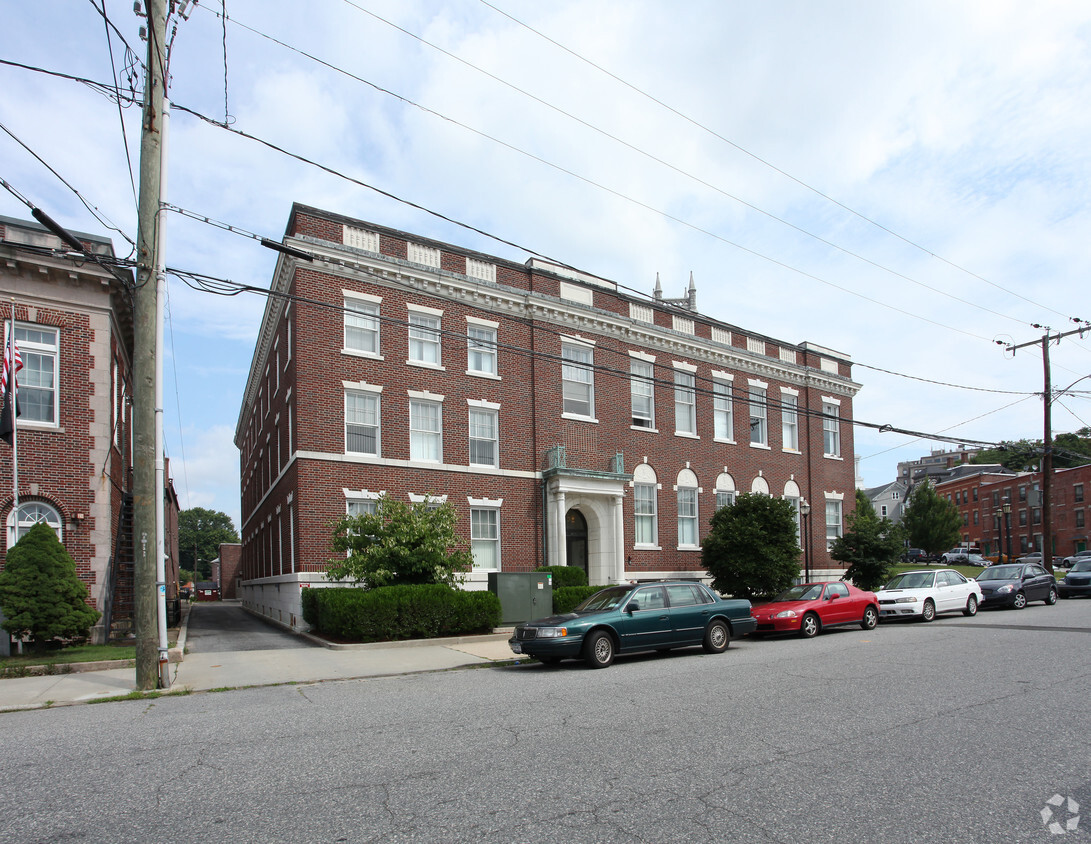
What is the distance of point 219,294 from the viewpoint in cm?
1309

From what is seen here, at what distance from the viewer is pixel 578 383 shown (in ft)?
87.7

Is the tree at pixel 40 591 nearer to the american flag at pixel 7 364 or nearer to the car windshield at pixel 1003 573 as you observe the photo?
the american flag at pixel 7 364

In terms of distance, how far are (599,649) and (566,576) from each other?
9.80m

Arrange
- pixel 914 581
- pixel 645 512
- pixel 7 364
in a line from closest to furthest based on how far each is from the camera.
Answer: pixel 7 364 < pixel 914 581 < pixel 645 512

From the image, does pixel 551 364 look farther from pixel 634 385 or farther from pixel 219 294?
pixel 219 294

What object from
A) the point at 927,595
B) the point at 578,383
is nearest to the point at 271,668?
the point at 578,383

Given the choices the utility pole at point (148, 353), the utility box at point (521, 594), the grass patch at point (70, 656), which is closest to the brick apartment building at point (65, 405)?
the grass patch at point (70, 656)

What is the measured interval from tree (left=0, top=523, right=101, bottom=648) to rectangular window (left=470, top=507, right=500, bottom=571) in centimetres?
1065

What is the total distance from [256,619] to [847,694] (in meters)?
23.6

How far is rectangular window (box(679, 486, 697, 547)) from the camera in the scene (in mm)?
28734

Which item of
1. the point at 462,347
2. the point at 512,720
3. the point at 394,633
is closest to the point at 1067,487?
the point at 462,347

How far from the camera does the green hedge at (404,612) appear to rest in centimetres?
1725

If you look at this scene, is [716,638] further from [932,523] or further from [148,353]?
[932,523]

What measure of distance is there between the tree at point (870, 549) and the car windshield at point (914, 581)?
7161 millimetres
